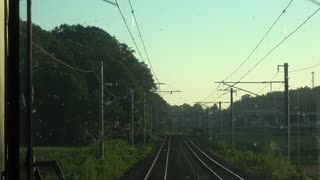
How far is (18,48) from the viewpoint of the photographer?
12.4ft

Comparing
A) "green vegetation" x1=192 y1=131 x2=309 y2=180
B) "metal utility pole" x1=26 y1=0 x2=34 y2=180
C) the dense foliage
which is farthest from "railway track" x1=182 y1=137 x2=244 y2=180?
"metal utility pole" x1=26 y1=0 x2=34 y2=180

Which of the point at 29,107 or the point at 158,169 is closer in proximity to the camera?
the point at 29,107

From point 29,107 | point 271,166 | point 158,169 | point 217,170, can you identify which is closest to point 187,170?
point 158,169

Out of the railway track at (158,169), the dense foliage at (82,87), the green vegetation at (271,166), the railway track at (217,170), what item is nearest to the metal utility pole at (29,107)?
the green vegetation at (271,166)

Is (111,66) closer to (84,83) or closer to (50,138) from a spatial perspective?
(84,83)

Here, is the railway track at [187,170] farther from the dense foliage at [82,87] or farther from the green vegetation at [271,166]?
the dense foliage at [82,87]

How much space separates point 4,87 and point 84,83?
6457 centimetres

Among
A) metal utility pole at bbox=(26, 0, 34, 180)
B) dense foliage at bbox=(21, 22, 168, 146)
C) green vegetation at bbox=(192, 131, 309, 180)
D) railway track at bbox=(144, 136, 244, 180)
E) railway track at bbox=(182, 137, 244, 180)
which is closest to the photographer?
metal utility pole at bbox=(26, 0, 34, 180)

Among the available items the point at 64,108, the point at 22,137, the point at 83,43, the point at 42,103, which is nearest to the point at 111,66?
the point at 83,43

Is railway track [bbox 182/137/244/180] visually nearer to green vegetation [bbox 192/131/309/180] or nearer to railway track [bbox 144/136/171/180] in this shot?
green vegetation [bbox 192/131/309/180]

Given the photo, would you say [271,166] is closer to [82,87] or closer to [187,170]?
[187,170]

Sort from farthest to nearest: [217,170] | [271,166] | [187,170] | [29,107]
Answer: [217,170] → [187,170] → [271,166] → [29,107]

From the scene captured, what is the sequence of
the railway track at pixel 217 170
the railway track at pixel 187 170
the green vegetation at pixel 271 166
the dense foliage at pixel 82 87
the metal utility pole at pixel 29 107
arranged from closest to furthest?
the metal utility pole at pixel 29 107
the green vegetation at pixel 271 166
the railway track at pixel 187 170
the railway track at pixel 217 170
the dense foliage at pixel 82 87

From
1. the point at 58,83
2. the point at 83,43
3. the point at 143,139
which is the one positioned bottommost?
the point at 143,139
